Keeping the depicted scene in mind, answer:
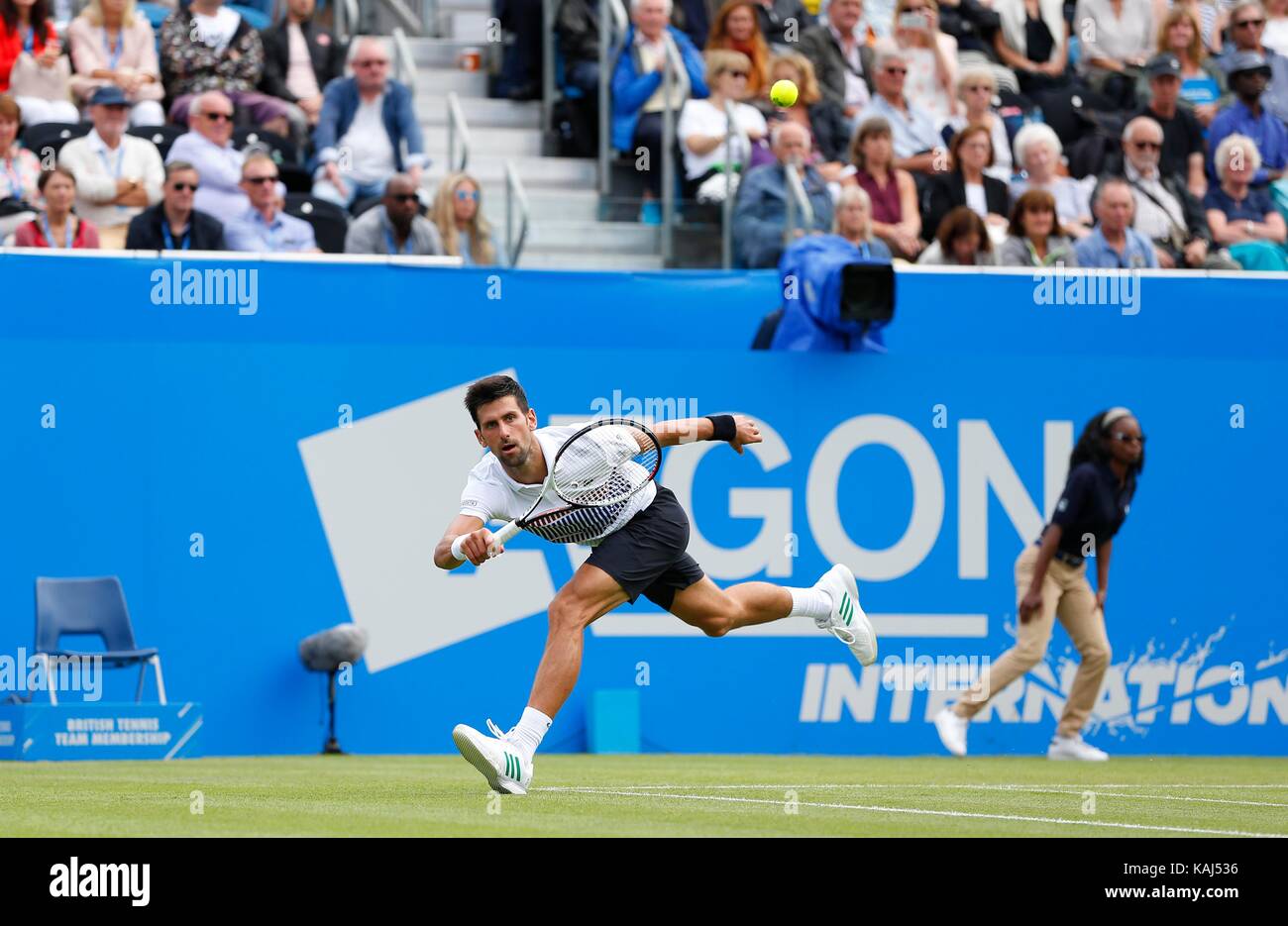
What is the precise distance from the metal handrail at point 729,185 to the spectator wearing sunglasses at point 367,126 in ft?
7.13

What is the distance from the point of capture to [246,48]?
16.5 meters

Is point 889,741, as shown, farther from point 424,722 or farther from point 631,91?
point 631,91

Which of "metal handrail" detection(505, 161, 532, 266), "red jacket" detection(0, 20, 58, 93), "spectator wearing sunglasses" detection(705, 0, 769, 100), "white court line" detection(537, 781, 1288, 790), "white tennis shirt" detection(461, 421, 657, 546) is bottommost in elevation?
"white court line" detection(537, 781, 1288, 790)

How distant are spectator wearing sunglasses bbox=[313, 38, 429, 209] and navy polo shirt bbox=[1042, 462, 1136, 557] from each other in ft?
17.3

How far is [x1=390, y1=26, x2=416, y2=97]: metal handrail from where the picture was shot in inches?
674

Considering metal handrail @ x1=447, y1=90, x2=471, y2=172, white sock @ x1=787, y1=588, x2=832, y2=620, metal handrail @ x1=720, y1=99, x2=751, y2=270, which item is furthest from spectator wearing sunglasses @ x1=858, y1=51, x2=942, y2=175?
white sock @ x1=787, y1=588, x2=832, y2=620

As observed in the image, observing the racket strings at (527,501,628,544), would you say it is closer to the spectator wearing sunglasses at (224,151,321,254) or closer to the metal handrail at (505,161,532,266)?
the spectator wearing sunglasses at (224,151,321,254)

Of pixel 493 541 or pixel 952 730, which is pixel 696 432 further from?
pixel 952 730

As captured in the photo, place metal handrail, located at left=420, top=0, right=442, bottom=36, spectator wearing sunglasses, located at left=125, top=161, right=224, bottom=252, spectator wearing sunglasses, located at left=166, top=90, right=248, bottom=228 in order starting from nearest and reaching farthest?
spectator wearing sunglasses, located at left=125, top=161, right=224, bottom=252
spectator wearing sunglasses, located at left=166, top=90, right=248, bottom=228
metal handrail, located at left=420, top=0, right=442, bottom=36

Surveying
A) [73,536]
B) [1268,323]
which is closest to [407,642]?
[73,536]

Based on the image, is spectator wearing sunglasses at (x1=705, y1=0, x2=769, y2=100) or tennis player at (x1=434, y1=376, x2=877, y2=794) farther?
spectator wearing sunglasses at (x1=705, y1=0, x2=769, y2=100)

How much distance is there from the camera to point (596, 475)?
9.39 m

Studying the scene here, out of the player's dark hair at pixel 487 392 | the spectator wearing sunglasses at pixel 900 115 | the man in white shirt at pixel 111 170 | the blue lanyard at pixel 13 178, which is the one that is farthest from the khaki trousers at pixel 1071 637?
the blue lanyard at pixel 13 178

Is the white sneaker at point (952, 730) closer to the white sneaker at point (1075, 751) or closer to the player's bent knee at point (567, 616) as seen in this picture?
the white sneaker at point (1075, 751)
